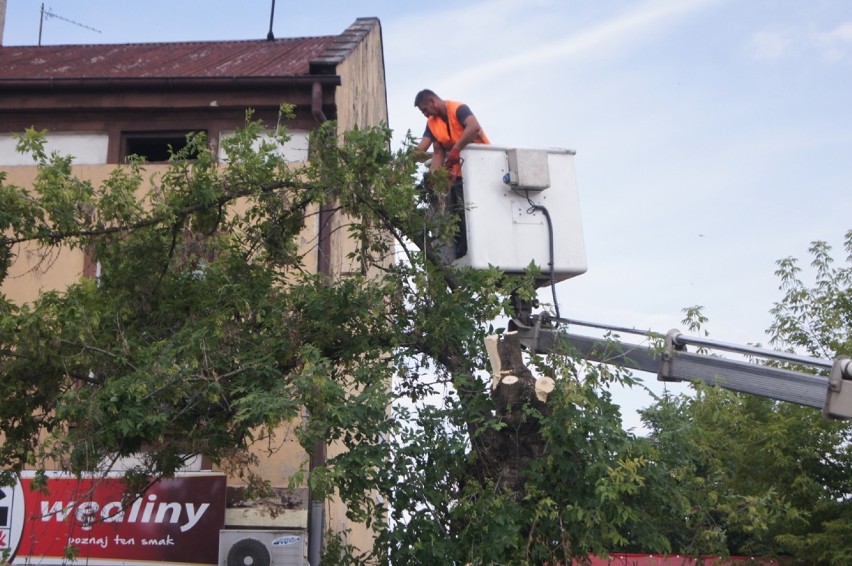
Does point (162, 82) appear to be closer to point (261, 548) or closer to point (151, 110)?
point (151, 110)

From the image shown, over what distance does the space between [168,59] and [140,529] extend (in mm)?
6859

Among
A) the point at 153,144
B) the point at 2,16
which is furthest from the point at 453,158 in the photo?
the point at 2,16

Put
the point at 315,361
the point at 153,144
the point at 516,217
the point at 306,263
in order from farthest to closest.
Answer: the point at 153,144 < the point at 306,263 < the point at 516,217 < the point at 315,361

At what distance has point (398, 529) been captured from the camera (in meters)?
7.23

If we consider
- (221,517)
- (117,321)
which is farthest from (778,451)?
(117,321)

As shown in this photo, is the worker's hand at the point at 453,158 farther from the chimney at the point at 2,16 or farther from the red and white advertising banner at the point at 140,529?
the chimney at the point at 2,16

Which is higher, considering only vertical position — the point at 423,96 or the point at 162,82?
the point at 162,82

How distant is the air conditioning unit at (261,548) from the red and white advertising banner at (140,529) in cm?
24

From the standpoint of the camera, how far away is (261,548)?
11430mm

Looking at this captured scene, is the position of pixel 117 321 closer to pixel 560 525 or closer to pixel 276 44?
pixel 560 525

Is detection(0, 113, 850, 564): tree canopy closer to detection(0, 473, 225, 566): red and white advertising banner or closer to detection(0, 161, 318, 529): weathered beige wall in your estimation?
detection(0, 161, 318, 529): weathered beige wall

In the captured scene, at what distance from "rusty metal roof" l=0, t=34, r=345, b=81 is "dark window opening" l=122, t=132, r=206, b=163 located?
72 cm

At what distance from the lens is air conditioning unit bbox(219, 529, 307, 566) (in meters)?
11.4

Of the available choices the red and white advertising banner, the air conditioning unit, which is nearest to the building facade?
the air conditioning unit
